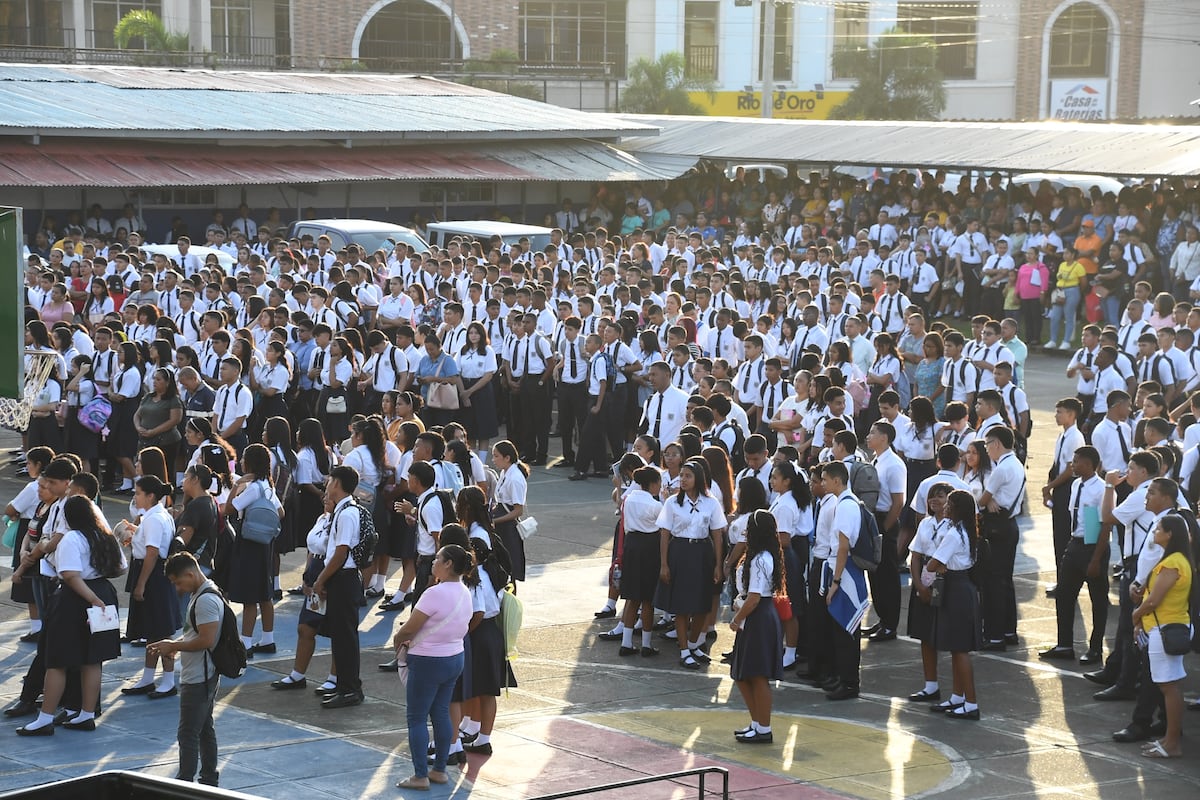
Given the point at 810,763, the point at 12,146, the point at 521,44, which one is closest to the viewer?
the point at 810,763

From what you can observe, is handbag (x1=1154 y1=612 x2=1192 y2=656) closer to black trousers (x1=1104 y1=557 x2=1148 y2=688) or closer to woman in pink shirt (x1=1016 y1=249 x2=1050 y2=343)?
black trousers (x1=1104 y1=557 x2=1148 y2=688)

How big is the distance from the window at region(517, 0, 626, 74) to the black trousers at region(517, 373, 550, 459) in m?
55.3

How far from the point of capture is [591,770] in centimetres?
998

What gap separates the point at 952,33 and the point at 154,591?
7073 centimetres

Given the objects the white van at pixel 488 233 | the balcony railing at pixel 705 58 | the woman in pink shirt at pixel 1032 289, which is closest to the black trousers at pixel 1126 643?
the woman in pink shirt at pixel 1032 289

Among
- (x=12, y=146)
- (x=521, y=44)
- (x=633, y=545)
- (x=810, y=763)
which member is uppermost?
(x=521, y=44)

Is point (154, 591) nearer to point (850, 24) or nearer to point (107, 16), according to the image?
point (107, 16)

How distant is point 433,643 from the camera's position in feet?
31.3

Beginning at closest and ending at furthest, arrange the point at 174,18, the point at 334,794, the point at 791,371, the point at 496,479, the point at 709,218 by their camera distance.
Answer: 1. the point at 334,794
2. the point at 496,479
3. the point at 791,371
4. the point at 709,218
5. the point at 174,18

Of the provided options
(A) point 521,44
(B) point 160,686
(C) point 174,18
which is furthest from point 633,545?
(A) point 521,44

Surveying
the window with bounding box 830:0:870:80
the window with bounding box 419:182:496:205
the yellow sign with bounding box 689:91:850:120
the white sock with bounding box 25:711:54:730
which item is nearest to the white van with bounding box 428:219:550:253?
the window with bounding box 419:182:496:205

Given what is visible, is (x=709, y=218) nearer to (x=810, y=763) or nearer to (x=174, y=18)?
(x=810, y=763)

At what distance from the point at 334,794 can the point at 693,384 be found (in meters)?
8.55

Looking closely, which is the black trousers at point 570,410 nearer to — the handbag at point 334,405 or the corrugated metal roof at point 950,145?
the handbag at point 334,405
